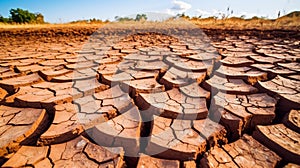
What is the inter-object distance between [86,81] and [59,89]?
29cm

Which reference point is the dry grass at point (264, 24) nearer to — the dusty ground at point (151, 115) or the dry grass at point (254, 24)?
the dry grass at point (254, 24)

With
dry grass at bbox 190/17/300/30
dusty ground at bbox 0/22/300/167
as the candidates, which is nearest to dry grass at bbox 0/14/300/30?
dry grass at bbox 190/17/300/30

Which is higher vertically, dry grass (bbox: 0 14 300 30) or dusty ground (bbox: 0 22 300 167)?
dry grass (bbox: 0 14 300 30)

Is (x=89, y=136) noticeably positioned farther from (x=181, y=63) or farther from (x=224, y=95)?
(x=181, y=63)

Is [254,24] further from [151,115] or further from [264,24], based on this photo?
[151,115]

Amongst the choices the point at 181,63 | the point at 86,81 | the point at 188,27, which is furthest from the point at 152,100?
the point at 188,27

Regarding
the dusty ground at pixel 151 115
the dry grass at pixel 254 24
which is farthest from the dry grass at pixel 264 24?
the dusty ground at pixel 151 115

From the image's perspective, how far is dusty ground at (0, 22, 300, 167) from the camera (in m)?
1.00

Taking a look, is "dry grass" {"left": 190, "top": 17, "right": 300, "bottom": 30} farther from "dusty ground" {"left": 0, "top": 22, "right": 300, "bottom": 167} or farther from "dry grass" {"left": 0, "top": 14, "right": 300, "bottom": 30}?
"dusty ground" {"left": 0, "top": 22, "right": 300, "bottom": 167}

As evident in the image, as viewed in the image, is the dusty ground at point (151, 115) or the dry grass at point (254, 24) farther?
the dry grass at point (254, 24)

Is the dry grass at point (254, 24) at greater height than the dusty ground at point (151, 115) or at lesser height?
greater

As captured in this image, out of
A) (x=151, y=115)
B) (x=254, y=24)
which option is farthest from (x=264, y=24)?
(x=151, y=115)

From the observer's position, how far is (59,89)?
1.79m

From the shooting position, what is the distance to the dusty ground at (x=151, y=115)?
1.00 meters
